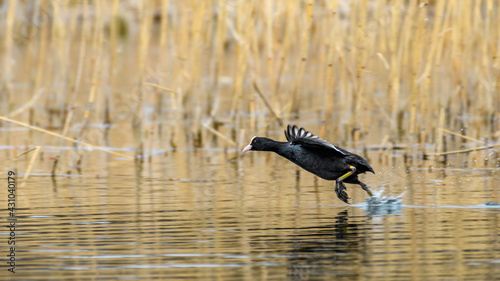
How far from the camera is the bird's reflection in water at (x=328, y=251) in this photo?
408 cm

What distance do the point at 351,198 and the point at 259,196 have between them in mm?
739

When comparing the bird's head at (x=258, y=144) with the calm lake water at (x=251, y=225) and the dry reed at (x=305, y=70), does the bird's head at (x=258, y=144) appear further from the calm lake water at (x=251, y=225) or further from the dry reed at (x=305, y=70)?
the dry reed at (x=305, y=70)

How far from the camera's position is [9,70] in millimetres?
11703

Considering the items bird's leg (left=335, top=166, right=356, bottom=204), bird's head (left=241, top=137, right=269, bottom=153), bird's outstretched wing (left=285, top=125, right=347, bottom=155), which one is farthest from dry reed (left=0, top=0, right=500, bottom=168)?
bird's leg (left=335, top=166, right=356, bottom=204)

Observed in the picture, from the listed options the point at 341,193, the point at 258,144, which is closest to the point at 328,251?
the point at 341,193

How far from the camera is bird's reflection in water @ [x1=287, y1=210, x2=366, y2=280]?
4078mm

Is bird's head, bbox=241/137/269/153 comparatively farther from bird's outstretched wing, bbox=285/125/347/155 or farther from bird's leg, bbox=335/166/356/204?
bird's leg, bbox=335/166/356/204

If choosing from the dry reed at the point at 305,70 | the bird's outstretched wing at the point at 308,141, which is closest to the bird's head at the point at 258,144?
the bird's outstretched wing at the point at 308,141

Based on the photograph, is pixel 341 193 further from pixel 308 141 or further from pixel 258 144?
pixel 258 144

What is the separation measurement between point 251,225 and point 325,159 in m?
1.46

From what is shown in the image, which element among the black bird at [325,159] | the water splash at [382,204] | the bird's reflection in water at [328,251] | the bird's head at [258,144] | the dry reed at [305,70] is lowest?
the bird's reflection in water at [328,251]

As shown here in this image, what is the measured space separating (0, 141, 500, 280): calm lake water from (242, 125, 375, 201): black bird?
0.59 feet

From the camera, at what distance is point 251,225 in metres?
5.32

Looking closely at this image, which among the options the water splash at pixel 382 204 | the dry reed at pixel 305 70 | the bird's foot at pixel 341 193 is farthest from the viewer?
the dry reed at pixel 305 70
